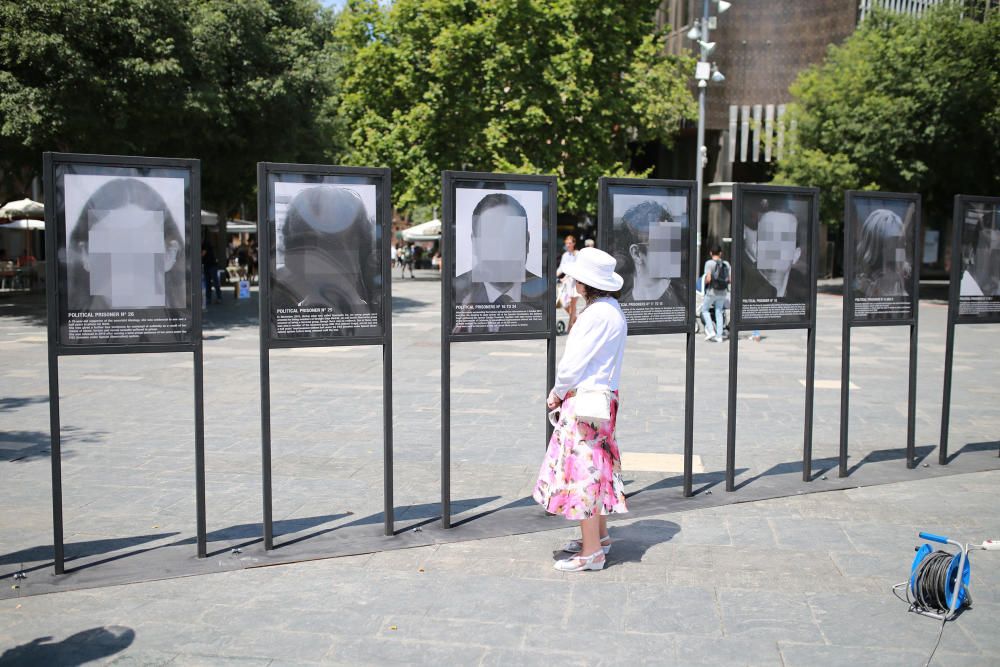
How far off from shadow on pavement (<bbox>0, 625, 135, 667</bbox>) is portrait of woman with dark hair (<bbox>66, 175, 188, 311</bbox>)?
1745 millimetres

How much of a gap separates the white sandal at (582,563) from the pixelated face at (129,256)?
2670mm

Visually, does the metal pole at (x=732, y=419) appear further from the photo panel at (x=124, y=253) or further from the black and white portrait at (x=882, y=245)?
the photo panel at (x=124, y=253)

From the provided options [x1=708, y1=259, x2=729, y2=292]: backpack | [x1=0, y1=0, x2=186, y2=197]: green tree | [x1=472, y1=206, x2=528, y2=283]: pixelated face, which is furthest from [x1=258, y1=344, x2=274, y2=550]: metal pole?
[x1=0, y1=0, x2=186, y2=197]: green tree

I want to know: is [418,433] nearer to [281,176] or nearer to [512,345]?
[281,176]

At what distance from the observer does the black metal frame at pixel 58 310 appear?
4836 millimetres

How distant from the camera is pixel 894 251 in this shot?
7520mm

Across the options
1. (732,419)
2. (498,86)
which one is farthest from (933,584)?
(498,86)

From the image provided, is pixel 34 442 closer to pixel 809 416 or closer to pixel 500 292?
pixel 500 292

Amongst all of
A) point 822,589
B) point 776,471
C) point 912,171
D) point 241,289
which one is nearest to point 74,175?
point 822,589

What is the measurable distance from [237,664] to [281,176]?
2.68 m

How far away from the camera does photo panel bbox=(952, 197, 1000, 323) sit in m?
8.02

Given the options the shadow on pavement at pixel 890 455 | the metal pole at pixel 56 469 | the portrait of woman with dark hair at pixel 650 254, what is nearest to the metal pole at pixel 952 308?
the shadow on pavement at pixel 890 455

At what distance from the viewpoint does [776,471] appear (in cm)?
751

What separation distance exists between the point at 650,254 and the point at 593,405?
80.7 inches
